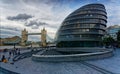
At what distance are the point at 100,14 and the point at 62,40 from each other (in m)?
17.0

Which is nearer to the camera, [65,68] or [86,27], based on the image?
Result: [65,68]

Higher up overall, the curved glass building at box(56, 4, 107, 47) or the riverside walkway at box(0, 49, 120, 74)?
the curved glass building at box(56, 4, 107, 47)


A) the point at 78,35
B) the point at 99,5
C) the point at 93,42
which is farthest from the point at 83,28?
the point at 99,5

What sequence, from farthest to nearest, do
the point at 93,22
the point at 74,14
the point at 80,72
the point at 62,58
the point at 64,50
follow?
the point at 74,14, the point at 93,22, the point at 64,50, the point at 62,58, the point at 80,72

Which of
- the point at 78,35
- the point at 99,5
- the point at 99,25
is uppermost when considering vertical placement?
the point at 99,5

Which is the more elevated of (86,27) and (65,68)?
(86,27)

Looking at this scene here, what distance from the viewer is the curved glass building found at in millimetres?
55312

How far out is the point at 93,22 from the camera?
180ft

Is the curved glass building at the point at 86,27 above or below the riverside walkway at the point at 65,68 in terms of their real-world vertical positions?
above

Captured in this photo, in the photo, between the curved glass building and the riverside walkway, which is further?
the curved glass building

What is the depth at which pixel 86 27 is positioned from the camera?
180 ft

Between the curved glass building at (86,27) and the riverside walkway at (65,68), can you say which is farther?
the curved glass building at (86,27)

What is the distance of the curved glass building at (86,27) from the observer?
181ft

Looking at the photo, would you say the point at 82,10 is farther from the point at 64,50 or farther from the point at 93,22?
the point at 64,50
